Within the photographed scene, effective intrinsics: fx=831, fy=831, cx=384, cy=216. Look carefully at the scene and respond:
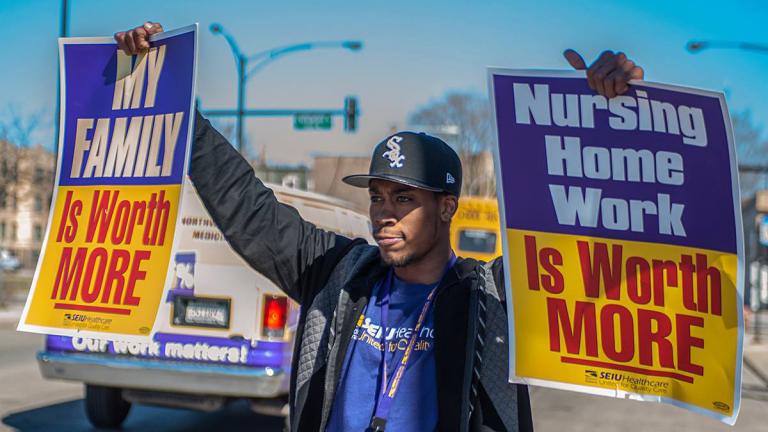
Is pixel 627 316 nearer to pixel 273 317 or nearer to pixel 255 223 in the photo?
pixel 255 223

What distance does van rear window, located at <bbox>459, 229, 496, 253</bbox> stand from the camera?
1778 centimetres

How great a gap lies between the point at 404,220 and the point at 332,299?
32 cm

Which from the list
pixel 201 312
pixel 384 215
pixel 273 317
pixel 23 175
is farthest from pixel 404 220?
pixel 23 175

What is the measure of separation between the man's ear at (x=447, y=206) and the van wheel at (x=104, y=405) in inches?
231

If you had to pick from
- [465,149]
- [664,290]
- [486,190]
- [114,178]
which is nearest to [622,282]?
[664,290]

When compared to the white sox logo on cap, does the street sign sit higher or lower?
higher

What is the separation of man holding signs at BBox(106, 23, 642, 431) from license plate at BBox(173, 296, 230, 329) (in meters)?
4.13

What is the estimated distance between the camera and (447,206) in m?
2.61

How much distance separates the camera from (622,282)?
238 cm

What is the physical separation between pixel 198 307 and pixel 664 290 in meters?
5.06

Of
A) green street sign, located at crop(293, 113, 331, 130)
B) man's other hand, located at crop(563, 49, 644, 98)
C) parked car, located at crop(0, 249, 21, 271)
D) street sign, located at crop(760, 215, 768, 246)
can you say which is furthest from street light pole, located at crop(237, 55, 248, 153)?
parked car, located at crop(0, 249, 21, 271)

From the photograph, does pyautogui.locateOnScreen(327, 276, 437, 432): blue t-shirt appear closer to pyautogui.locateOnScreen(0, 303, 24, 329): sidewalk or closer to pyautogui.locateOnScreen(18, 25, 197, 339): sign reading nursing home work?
pyautogui.locateOnScreen(18, 25, 197, 339): sign reading nursing home work

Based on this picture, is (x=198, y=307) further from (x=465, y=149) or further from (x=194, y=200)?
(x=465, y=149)

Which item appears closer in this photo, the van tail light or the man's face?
the man's face
